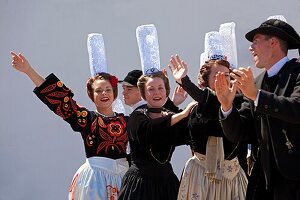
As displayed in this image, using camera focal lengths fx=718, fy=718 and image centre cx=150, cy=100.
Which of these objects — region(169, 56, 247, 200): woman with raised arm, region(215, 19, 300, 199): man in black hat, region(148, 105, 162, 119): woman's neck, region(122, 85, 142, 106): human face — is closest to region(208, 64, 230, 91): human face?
region(169, 56, 247, 200): woman with raised arm

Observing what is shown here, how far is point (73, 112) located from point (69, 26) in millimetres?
2052

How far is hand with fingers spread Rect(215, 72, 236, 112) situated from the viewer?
3.44m

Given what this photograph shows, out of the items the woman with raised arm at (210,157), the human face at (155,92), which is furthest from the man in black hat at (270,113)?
the human face at (155,92)

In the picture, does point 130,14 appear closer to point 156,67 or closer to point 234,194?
point 156,67

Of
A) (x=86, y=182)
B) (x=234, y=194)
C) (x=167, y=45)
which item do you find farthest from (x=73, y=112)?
(x=167, y=45)

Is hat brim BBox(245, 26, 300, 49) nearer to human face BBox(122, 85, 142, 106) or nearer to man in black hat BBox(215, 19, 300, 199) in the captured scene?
man in black hat BBox(215, 19, 300, 199)

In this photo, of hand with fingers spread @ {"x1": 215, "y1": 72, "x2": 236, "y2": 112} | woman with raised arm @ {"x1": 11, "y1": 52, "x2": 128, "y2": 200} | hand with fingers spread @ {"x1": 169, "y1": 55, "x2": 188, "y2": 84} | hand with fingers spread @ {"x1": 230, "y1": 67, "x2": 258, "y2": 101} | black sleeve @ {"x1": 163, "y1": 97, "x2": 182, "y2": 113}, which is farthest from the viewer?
black sleeve @ {"x1": 163, "y1": 97, "x2": 182, "y2": 113}

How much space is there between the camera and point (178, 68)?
4059mm

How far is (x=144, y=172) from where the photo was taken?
4434mm

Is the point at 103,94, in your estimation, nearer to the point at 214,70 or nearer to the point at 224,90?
the point at 214,70

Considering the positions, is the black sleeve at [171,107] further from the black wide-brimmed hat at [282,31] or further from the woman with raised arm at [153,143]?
the black wide-brimmed hat at [282,31]

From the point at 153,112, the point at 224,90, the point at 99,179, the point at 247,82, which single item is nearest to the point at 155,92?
the point at 153,112

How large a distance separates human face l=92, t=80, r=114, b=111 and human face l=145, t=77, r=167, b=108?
1.98 feet

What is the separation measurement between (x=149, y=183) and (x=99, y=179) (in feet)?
1.94
